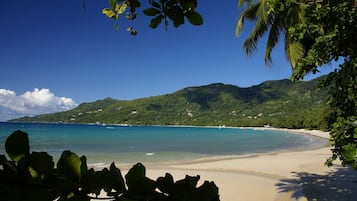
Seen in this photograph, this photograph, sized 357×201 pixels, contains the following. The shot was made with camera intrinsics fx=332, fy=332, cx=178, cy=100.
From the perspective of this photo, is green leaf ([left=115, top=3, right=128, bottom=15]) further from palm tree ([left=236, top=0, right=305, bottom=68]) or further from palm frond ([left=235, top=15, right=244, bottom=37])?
palm frond ([left=235, top=15, right=244, bottom=37])

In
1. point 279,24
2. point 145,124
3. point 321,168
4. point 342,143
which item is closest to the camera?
point 342,143

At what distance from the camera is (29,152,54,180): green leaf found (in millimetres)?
590

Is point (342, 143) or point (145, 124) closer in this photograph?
point (342, 143)

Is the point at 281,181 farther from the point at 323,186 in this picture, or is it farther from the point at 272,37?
the point at 272,37

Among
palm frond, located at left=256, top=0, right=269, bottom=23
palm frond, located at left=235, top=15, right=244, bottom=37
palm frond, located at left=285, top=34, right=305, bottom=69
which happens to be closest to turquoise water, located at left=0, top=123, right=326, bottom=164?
palm frond, located at left=235, top=15, right=244, bottom=37

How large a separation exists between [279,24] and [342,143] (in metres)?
6.83

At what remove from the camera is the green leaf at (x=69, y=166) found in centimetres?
60

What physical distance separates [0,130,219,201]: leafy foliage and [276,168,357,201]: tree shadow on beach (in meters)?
9.02

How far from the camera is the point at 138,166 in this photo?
0.66m

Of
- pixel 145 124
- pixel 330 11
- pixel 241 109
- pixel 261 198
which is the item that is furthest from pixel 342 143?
pixel 241 109

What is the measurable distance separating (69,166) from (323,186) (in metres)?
11.2

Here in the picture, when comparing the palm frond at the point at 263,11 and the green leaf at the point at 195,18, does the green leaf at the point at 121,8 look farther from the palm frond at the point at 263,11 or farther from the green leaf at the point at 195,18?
the palm frond at the point at 263,11

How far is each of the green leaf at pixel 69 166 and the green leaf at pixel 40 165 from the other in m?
0.02

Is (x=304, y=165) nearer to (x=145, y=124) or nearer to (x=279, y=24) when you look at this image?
(x=279, y=24)
